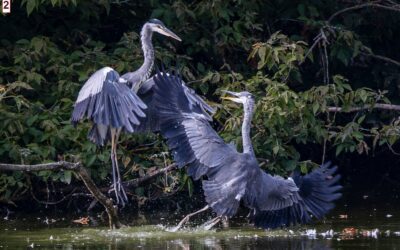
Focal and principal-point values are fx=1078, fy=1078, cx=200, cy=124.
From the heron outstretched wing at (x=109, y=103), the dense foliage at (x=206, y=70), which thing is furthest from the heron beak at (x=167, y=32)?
the heron outstretched wing at (x=109, y=103)

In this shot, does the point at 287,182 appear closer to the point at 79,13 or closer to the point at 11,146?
the point at 11,146

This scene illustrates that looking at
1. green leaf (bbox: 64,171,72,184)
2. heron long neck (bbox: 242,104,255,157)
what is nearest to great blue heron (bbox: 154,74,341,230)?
heron long neck (bbox: 242,104,255,157)

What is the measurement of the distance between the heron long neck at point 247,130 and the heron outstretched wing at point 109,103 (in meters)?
0.85

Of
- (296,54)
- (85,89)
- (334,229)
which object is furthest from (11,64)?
(334,229)

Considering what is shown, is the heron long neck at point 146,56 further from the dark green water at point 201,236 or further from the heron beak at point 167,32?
the dark green water at point 201,236

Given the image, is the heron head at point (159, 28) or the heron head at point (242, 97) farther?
the heron head at point (159, 28)

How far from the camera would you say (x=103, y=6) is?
10.7 m

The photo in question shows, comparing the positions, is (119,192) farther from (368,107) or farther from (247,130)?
(368,107)

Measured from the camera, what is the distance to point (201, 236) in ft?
28.8

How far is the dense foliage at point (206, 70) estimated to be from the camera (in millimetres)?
9672

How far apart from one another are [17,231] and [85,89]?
1.32m

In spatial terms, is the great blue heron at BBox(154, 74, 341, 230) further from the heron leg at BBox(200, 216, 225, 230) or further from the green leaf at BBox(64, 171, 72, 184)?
the green leaf at BBox(64, 171, 72, 184)

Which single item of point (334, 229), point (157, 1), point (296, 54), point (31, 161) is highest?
point (157, 1)

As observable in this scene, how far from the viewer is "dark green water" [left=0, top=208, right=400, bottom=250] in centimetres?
809
